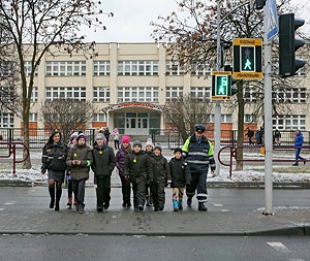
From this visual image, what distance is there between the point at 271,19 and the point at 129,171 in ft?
14.2

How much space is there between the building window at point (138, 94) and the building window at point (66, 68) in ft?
20.0

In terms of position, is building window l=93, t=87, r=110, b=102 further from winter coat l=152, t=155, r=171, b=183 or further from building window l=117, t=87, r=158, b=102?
winter coat l=152, t=155, r=171, b=183

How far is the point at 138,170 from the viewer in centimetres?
984

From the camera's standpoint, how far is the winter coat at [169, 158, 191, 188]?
32.7 feet

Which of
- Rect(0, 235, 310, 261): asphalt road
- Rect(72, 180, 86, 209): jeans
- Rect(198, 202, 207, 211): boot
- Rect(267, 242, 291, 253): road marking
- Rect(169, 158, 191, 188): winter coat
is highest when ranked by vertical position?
Rect(169, 158, 191, 188): winter coat

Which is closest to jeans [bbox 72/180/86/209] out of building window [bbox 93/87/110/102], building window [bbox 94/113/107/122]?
building window [bbox 94/113/107/122]

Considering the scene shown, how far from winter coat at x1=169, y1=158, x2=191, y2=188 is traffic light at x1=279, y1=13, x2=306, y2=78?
9.69 feet

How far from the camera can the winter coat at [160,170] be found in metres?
9.94

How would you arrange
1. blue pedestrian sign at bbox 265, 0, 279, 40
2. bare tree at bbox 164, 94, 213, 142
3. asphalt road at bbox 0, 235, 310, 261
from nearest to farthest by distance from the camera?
asphalt road at bbox 0, 235, 310, 261 → blue pedestrian sign at bbox 265, 0, 279, 40 → bare tree at bbox 164, 94, 213, 142

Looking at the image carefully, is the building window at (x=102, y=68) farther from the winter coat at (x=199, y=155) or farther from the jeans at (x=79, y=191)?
the jeans at (x=79, y=191)

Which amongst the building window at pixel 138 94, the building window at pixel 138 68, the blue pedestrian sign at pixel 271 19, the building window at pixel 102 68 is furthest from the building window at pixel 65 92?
the blue pedestrian sign at pixel 271 19

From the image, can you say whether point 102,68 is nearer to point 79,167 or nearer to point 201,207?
point 79,167

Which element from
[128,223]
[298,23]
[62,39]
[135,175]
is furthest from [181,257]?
[62,39]

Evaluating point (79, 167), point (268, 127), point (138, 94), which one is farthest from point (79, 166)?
point (138, 94)
